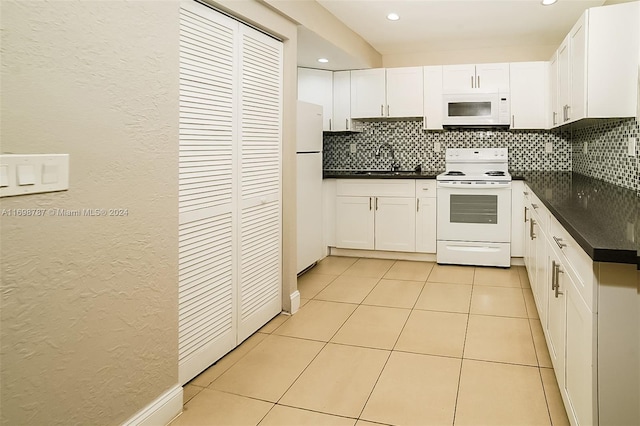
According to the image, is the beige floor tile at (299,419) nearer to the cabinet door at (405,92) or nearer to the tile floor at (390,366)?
the tile floor at (390,366)

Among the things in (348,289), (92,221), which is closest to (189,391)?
(92,221)

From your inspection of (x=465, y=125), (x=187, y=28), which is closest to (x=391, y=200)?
(x=465, y=125)

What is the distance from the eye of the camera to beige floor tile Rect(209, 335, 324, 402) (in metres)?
2.39

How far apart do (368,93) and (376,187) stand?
1080mm

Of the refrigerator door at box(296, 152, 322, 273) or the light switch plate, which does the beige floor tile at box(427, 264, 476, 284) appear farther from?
the light switch plate

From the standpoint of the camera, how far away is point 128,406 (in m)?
1.91

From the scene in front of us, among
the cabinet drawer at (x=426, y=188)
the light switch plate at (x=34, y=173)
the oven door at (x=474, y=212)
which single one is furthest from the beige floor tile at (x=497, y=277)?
the light switch plate at (x=34, y=173)

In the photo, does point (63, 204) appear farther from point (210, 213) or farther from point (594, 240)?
point (594, 240)

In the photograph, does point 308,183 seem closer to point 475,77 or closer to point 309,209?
point 309,209

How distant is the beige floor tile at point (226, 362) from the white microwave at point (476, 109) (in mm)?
3227

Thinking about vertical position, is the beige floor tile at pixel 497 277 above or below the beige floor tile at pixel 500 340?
above

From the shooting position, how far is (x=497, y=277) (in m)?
4.47

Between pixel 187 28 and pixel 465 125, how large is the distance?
3.58 m

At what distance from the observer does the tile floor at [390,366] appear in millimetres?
2166
